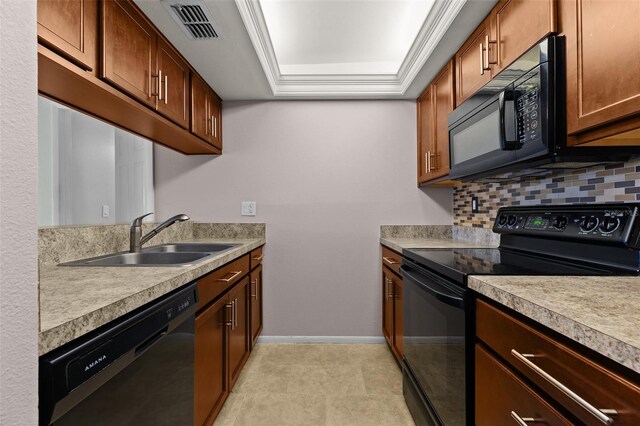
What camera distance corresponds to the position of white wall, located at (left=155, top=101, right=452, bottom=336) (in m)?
2.66

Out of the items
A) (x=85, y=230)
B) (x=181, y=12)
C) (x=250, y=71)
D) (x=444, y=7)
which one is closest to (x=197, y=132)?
(x=250, y=71)

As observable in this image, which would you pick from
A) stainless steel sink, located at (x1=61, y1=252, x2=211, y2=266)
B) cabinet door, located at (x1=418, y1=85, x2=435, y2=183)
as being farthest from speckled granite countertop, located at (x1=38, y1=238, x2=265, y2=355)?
cabinet door, located at (x1=418, y1=85, x2=435, y2=183)

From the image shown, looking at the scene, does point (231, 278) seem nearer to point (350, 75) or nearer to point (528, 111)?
point (528, 111)

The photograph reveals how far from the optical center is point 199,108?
2.18 meters

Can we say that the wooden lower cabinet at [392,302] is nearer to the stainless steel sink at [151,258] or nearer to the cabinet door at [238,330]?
the cabinet door at [238,330]

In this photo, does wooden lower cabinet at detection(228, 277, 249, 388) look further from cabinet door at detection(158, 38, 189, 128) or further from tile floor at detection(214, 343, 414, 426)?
cabinet door at detection(158, 38, 189, 128)

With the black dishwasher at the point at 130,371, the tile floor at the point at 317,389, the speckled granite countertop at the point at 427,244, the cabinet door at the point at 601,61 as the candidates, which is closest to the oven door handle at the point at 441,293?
the speckled granite countertop at the point at 427,244

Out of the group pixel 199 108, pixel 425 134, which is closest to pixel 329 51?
pixel 425 134

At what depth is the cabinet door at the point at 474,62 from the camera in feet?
5.09

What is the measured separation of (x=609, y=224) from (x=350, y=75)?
1949 mm

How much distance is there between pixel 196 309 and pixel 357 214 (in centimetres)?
170

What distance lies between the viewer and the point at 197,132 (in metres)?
2.12

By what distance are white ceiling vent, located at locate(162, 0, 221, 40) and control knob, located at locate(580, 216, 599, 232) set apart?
1.83 meters

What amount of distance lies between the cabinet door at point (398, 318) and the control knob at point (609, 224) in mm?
1095
